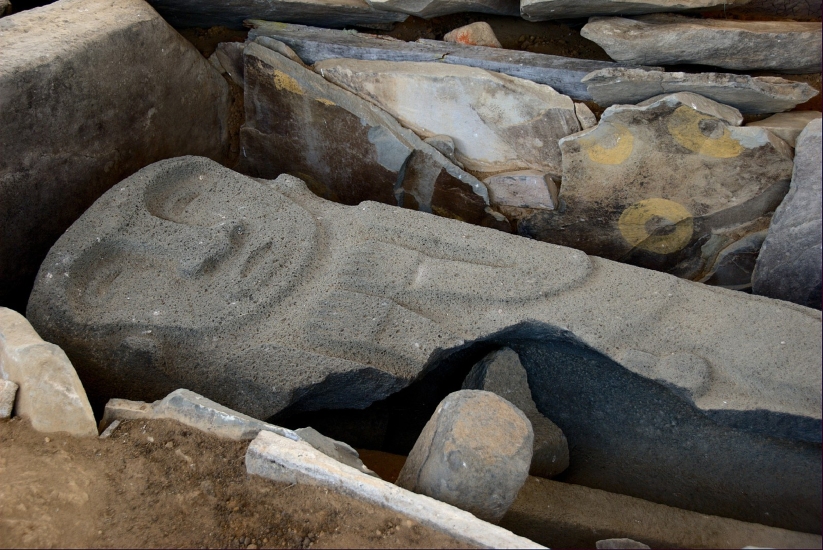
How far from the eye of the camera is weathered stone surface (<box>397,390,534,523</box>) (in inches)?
62.5

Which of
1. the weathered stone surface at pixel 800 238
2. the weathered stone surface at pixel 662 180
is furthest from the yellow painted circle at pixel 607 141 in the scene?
the weathered stone surface at pixel 800 238

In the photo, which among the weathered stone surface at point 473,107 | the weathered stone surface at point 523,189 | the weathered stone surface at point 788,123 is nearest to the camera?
the weathered stone surface at point 788,123

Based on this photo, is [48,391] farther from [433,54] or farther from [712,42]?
[712,42]

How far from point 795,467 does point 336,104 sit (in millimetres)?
2114

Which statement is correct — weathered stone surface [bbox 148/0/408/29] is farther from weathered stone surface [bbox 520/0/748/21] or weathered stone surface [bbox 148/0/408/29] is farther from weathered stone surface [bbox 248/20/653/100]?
weathered stone surface [bbox 520/0/748/21]

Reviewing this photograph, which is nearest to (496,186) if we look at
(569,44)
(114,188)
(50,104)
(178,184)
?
(569,44)

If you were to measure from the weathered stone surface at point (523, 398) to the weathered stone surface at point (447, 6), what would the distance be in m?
1.40

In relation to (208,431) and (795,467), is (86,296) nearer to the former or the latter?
(208,431)

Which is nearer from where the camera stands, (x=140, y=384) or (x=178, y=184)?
(x=140, y=384)

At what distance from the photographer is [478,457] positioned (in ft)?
5.20

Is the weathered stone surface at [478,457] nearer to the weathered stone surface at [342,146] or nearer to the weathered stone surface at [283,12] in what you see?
the weathered stone surface at [342,146]

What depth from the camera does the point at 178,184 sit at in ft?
7.96

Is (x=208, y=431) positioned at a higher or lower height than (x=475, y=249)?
lower

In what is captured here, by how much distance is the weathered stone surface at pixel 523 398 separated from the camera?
2.11 meters
